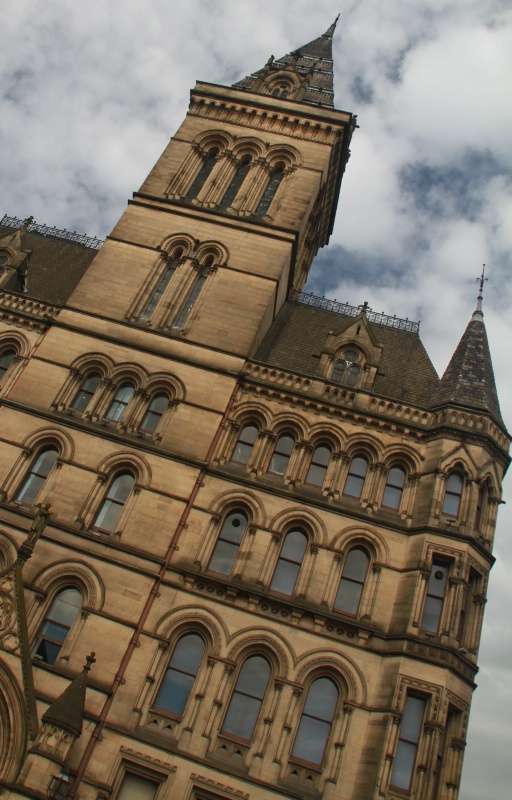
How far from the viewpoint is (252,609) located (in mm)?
16734

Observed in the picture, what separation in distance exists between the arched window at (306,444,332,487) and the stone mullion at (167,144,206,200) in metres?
11.9

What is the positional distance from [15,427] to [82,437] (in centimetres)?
200

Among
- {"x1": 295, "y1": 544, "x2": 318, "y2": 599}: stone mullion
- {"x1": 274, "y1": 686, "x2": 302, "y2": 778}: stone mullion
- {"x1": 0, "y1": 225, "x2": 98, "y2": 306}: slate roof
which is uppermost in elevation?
{"x1": 0, "y1": 225, "x2": 98, "y2": 306}: slate roof

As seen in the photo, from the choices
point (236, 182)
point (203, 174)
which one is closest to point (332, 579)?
point (236, 182)

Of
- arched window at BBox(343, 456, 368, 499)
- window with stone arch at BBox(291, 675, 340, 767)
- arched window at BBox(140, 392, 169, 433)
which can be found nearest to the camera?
window with stone arch at BBox(291, 675, 340, 767)

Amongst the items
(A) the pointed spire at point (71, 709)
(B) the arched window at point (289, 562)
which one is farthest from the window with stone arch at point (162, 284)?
(A) the pointed spire at point (71, 709)

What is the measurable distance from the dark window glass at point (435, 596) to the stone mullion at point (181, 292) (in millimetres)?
11248

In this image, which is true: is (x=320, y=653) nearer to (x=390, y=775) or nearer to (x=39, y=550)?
(x=390, y=775)

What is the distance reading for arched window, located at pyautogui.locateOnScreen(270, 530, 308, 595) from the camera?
57.0ft

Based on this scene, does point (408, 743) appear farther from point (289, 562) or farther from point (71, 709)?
point (71, 709)

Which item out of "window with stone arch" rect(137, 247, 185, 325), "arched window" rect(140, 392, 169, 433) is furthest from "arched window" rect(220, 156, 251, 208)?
"arched window" rect(140, 392, 169, 433)

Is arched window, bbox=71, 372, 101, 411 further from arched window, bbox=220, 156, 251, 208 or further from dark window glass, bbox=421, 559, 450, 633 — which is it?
dark window glass, bbox=421, 559, 450, 633

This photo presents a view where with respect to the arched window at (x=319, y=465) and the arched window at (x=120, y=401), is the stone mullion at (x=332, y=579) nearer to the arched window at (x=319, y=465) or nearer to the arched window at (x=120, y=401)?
the arched window at (x=319, y=465)

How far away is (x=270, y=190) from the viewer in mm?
26531
